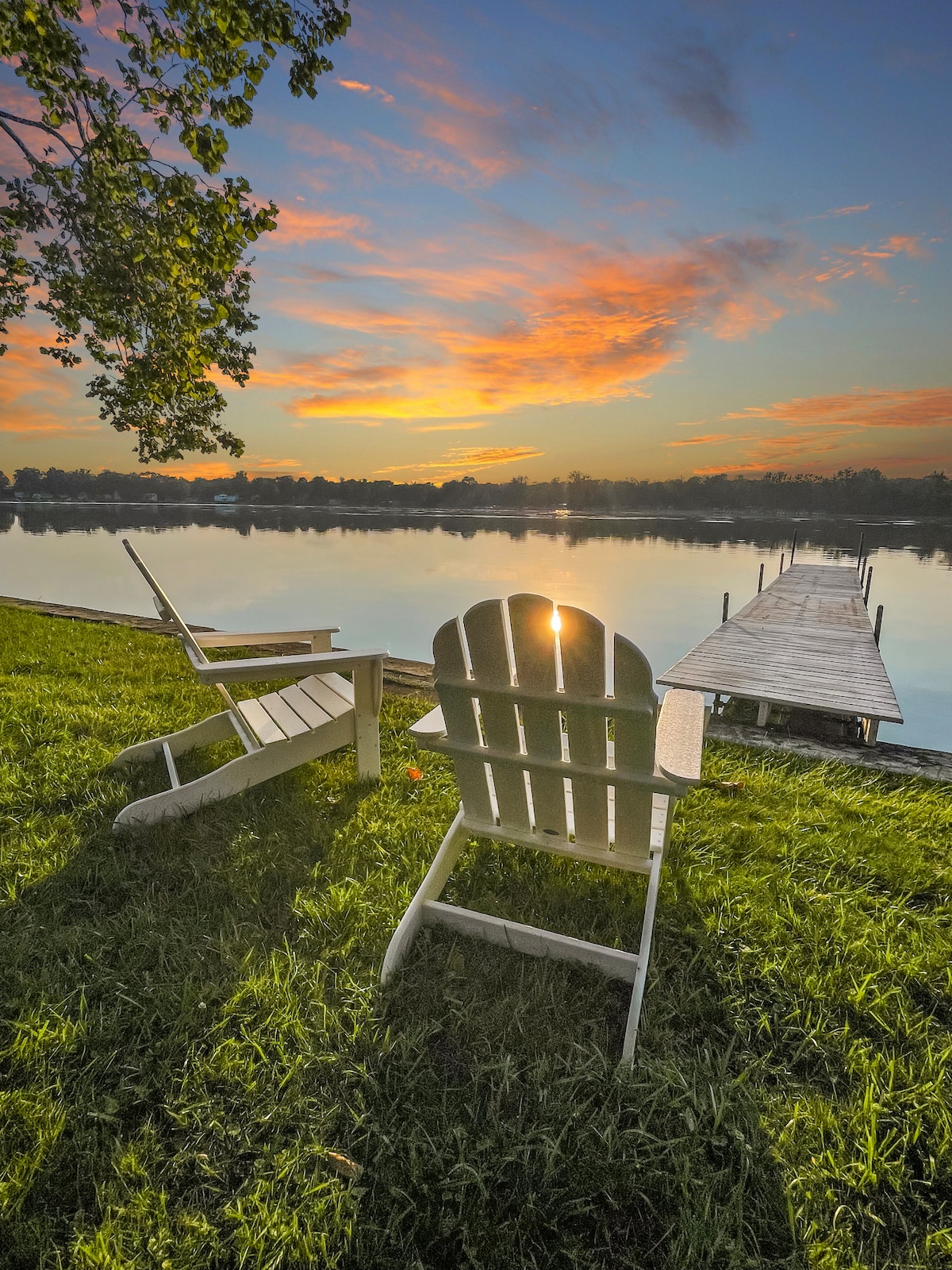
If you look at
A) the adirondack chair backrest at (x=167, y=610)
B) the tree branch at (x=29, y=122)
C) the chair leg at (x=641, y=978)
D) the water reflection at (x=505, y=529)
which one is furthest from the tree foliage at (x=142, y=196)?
the water reflection at (x=505, y=529)

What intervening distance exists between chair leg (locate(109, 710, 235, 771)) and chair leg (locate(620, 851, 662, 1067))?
2669 millimetres

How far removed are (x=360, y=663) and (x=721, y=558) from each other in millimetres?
40189

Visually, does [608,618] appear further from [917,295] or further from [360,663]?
[360,663]

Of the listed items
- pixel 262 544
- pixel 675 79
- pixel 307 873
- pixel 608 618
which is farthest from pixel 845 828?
pixel 262 544

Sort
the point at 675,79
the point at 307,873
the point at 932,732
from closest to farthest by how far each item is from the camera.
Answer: the point at 307,873
the point at 675,79
the point at 932,732

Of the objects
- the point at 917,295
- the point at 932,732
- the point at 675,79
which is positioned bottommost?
the point at 932,732

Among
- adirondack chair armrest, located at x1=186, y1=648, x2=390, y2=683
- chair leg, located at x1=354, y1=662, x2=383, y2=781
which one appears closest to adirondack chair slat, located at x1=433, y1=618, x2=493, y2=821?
adirondack chair armrest, located at x1=186, y1=648, x2=390, y2=683

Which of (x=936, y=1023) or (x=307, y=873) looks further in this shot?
(x=307, y=873)

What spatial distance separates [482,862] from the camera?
2770 mm

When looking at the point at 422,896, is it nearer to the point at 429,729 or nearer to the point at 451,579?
the point at 429,729

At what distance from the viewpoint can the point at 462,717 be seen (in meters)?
2.22

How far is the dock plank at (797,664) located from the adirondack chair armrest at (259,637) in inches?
180

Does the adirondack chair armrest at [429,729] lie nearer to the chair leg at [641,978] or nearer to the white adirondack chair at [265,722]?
the white adirondack chair at [265,722]

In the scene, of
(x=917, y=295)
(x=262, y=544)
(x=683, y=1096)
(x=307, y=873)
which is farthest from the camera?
(x=262, y=544)
